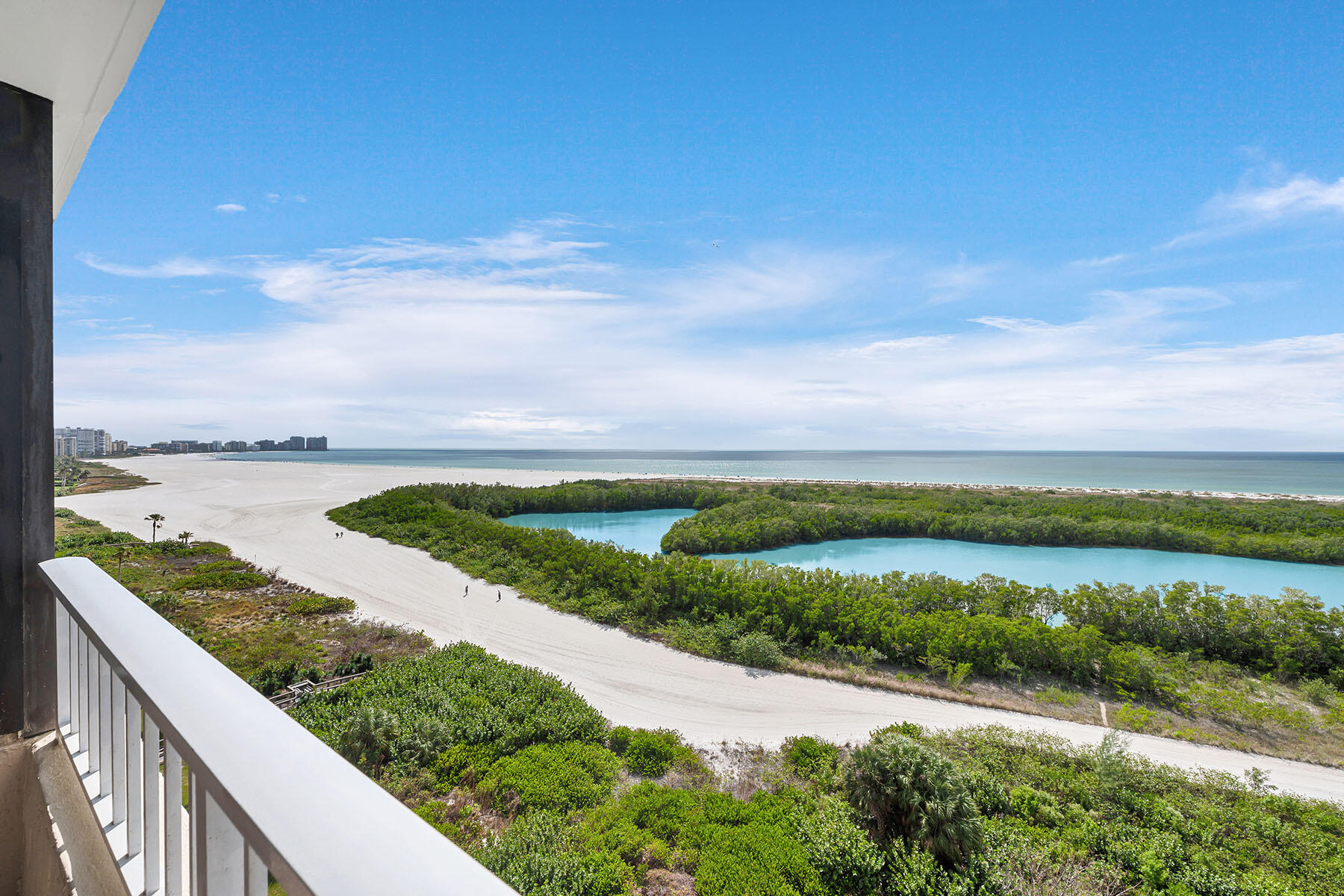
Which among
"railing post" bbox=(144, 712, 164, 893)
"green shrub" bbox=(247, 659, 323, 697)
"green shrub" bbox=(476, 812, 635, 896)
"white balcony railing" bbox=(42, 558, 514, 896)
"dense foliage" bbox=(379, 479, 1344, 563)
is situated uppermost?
"white balcony railing" bbox=(42, 558, 514, 896)

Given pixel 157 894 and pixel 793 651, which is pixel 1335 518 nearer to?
pixel 793 651

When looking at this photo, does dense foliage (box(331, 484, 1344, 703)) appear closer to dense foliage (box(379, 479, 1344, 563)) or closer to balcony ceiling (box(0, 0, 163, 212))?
dense foliage (box(379, 479, 1344, 563))

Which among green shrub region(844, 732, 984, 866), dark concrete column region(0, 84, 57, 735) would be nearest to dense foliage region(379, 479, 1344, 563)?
green shrub region(844, 732, 984, 866)

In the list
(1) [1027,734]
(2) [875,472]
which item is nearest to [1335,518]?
(1) [1027,734]

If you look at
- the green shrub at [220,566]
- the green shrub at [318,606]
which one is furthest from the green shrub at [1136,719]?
the green shrub at [220,566]

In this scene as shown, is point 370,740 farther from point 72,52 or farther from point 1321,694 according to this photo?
point 1321,694

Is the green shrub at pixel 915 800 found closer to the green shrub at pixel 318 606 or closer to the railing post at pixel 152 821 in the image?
the railing post at pixel 152 821
